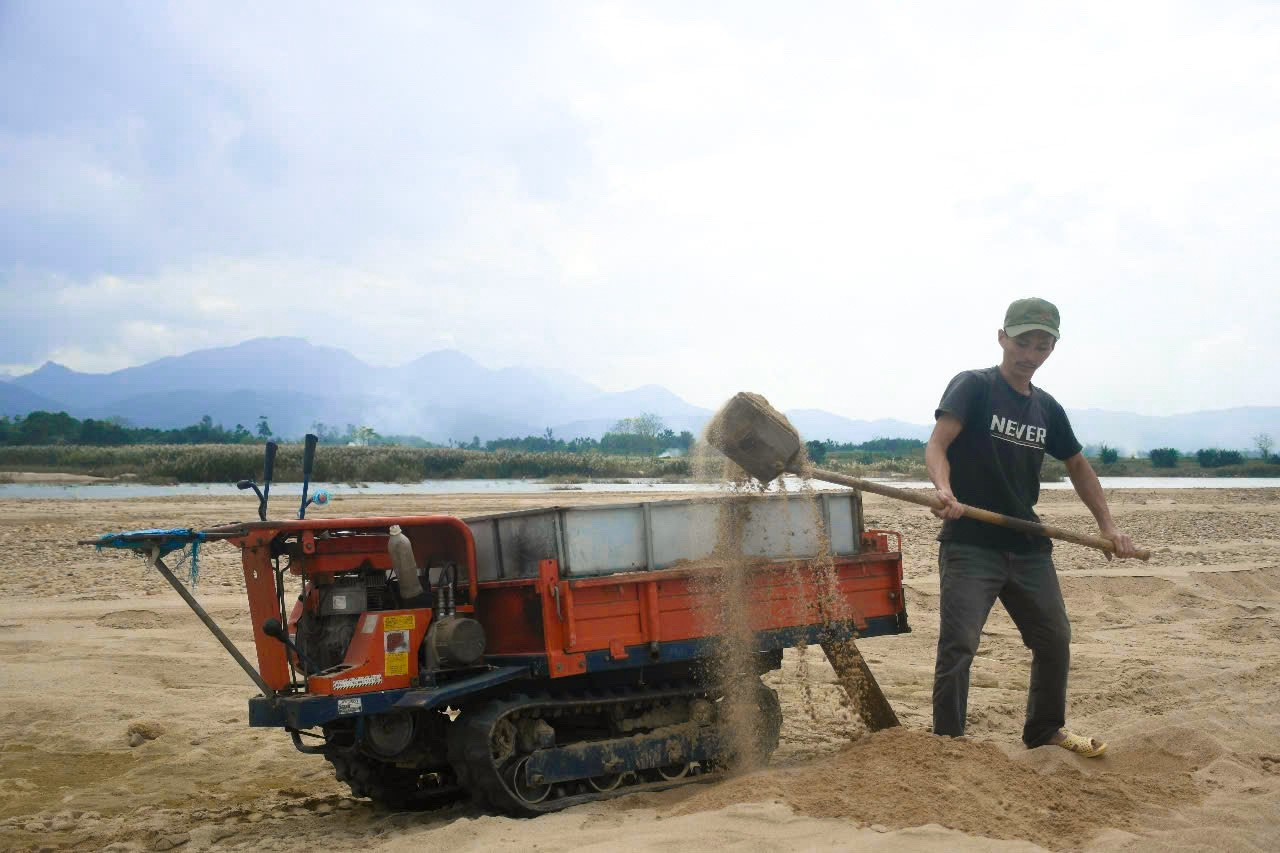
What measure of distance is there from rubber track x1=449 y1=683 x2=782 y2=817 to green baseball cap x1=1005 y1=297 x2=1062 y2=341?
9.08ft

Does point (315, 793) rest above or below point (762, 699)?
below

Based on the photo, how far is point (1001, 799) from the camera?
4.63m

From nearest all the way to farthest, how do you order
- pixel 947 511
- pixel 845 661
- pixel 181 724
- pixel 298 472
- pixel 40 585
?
pixel 947 511 < pixel 845 661 < pixel 181 724 < pixel 40 585 < pixel 298 472

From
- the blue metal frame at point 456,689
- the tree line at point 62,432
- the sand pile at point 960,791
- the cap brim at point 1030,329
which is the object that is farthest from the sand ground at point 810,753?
the tree line at point 62,432

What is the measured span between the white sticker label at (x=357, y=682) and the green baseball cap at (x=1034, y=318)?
3746mm

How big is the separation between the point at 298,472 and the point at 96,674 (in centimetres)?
3589

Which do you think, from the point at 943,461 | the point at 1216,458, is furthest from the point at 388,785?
the point at 1216,458

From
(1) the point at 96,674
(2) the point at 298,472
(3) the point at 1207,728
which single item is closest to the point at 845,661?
(3) the point at 1207,728

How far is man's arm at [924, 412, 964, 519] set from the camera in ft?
17.1

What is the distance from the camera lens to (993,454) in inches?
223

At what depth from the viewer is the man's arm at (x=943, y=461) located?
5219 mm

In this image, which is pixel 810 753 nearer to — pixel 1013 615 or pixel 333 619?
pixel 1013 615

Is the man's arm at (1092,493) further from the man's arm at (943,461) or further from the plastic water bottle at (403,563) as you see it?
the plastic water bottle at (403,563)

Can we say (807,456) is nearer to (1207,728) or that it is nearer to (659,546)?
(659,546)
